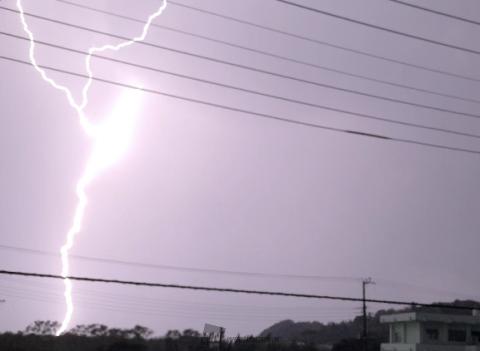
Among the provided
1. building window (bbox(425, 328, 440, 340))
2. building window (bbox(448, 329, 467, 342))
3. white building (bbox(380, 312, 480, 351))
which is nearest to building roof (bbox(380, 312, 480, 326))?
white building (bbox(380, 312, 480, 351))

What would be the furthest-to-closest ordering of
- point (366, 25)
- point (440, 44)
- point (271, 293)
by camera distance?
point (271, 293)
point (440, 44)
point (366, 25)

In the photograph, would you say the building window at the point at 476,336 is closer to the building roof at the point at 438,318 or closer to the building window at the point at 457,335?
the building window at the point at 457,335

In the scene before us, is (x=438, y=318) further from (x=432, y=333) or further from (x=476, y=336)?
(x=476, y=336)

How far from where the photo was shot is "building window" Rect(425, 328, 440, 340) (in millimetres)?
47594

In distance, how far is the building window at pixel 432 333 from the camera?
1874 inches

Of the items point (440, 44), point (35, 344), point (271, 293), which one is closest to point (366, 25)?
point (440, 44)

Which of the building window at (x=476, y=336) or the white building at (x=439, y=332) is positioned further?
the building window at (x=476, y=336)

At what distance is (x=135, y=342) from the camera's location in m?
43.0

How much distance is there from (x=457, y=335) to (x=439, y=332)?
1.53 m

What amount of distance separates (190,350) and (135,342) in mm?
4141

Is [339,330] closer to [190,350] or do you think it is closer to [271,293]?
[190,350]

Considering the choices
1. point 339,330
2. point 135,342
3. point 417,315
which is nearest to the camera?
point 135,342

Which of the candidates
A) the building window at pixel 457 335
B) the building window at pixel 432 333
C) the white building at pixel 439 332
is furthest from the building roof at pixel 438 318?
the building window at pixel 432 333

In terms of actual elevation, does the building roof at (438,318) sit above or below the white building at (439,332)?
above
